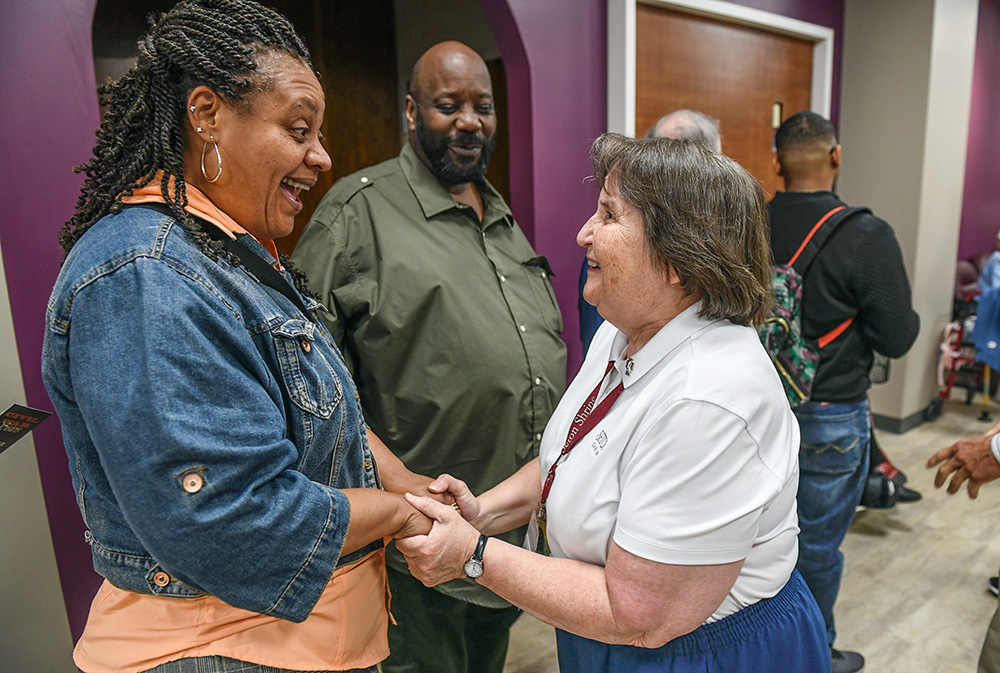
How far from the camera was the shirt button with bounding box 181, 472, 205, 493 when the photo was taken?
74 cm

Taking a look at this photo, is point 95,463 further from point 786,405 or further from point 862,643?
point 862,643

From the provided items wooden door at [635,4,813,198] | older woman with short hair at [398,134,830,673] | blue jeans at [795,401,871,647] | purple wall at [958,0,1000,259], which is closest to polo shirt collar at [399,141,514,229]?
older woman with short hair at [398,134,830,673]

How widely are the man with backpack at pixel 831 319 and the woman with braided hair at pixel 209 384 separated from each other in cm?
150

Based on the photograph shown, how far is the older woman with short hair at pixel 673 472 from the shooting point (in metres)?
0.92

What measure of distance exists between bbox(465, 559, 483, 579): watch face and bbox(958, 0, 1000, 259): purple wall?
5.85 metres

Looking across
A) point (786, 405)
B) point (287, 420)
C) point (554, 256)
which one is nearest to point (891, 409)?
point (554, 256)

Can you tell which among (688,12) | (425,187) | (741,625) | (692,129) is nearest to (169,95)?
(425,187)

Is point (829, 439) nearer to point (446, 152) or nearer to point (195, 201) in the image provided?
point (446, 152)

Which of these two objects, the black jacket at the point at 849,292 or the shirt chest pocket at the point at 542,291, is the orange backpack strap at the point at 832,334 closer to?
the black jacket at the point at 849,292

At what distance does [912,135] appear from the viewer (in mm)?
4191

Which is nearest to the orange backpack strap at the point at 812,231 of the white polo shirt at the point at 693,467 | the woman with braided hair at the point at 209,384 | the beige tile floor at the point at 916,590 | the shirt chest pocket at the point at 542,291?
the shirt chest pocket at the point at 542,291

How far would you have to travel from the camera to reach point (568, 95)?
275 cm

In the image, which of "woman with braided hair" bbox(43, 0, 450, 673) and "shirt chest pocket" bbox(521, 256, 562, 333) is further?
"shirt chest pocket" bbox(521, 256, 562, 333)

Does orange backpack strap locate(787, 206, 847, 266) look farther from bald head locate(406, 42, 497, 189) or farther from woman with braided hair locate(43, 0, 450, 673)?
woman with braided hair locate(43, 0, 450, 673)
